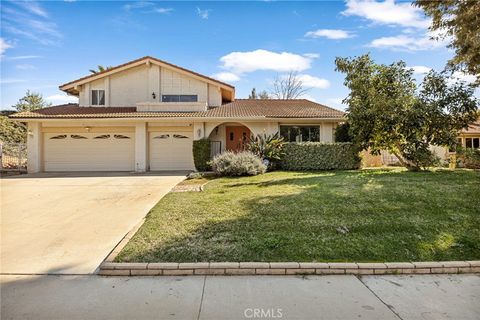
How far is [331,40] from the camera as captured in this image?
1437 cm

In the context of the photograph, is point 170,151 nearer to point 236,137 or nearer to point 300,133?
point 236,137

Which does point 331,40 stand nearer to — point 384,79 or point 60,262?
point 384,79

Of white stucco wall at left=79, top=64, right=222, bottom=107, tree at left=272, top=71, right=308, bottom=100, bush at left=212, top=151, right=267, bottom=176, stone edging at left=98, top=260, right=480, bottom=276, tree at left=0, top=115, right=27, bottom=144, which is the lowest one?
stone edging at left=98, top=260, right=480, bottom=276

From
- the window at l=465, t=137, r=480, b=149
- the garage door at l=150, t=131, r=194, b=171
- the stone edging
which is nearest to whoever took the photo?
the stone edging

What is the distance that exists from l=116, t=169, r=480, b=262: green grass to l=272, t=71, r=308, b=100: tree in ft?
115

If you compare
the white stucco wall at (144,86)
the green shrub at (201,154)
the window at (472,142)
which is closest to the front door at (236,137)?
the white stucco wall at (144,86)

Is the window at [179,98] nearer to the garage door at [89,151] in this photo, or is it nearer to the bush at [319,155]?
the garage door at [89,151]

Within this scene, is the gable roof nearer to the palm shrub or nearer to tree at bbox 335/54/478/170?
the palm shrub

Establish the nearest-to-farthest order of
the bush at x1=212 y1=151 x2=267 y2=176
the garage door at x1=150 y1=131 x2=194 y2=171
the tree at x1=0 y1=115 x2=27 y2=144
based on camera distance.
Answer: the bush at x1=212 y1=151 x2=267 y2=176 < the garage door at x1=150 y1=131 x2=194 y2=171 < the tree at x1=0 y1=115 x2=27 y2=144

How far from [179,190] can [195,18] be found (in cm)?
630

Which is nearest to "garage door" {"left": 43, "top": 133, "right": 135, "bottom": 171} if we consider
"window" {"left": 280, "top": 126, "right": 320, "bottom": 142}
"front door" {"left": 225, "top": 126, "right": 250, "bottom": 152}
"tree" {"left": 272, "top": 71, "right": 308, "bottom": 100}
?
"front door" {"left": 225, "top": 126, "right": 250, "bottom": 152}

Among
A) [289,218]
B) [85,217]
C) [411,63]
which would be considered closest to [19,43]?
[85,217]

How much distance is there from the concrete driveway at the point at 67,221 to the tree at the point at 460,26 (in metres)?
12.0

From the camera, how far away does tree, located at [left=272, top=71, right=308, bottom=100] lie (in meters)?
42.5
